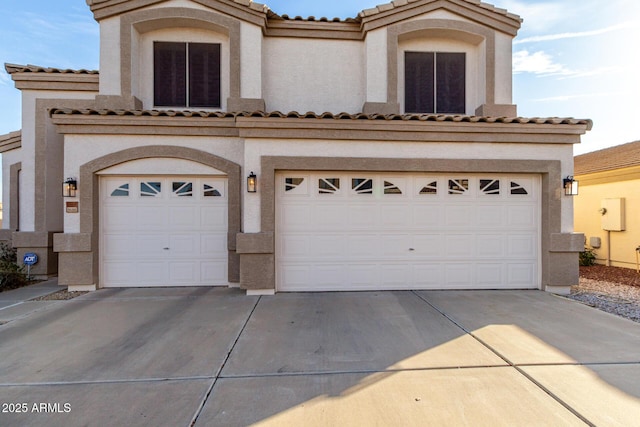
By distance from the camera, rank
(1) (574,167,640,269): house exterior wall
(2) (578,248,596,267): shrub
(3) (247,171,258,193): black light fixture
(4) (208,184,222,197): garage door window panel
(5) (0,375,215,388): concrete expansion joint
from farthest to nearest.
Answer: (2) (578,248,596,267): shrub < (1) (574,167,640,269): house exterior wall < (4) (208,184,222,197): garage door window panel < (3) (247,171,258,193): black light fixture < (5) (0,375,215,388): concrete expansion joint

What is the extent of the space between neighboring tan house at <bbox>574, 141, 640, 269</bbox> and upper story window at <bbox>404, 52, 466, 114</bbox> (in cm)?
571

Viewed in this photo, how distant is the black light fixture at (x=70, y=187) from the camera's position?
6910 millimetres

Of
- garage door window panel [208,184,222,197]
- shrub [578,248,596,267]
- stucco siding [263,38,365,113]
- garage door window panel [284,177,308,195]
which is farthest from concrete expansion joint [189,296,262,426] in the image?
shrub [578,248,596,267]

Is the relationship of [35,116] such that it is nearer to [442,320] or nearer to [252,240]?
[252,240]

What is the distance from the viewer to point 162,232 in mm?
7344

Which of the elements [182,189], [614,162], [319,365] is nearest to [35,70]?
[182,189]

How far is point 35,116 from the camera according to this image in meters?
8.66

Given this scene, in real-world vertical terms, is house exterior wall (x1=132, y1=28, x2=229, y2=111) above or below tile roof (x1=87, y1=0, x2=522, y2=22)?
below

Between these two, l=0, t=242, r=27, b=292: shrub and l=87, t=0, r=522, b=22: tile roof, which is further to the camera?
l=87, t=0, r=522, b=22: tile roof

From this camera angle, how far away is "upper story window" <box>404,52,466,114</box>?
900 cm

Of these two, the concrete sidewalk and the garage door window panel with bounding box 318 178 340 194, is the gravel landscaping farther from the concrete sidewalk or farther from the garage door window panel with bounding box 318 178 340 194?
the concrete sidewalk

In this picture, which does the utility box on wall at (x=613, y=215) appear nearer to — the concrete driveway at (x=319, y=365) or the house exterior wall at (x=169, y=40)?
the concrete driveway at (x=319, y=365)

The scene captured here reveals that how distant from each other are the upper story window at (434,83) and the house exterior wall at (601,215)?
578 centimetres

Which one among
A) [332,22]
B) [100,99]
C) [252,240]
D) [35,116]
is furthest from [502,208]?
[35,116]
